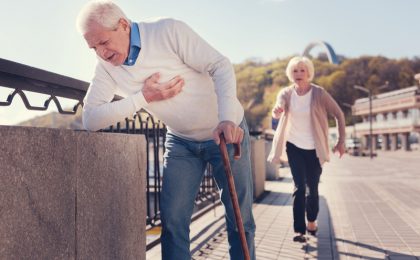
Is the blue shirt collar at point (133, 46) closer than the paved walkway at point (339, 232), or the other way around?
the blue shirt collar at point (133, 46)

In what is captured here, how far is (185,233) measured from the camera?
2807 mm

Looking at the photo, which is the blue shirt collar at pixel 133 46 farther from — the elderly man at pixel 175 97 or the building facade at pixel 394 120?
the building facade at pixel 394 120

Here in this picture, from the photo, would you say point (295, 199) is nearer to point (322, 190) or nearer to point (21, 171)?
point (21, 171)

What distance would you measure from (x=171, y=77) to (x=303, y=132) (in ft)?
9.10

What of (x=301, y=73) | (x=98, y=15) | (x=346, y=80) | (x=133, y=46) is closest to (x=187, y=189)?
(x=133, y=46)

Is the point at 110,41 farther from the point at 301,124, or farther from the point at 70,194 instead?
the point at 301,124

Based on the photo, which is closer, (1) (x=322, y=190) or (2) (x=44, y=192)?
(2) (x=44, y=192)

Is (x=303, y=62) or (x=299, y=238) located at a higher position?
(x=303, y=62)

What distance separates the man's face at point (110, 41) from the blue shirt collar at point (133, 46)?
20mm

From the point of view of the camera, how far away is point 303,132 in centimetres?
513

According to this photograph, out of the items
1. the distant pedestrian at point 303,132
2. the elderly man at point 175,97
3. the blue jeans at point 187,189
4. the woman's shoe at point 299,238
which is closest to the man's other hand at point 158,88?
the elderly man at point 175,97

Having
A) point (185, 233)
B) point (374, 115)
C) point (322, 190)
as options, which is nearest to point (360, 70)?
point (374, 115)

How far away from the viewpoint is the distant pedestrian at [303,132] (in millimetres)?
5090

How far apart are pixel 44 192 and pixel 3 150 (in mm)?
265
